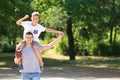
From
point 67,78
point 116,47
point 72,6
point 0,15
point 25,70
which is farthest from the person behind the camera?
point 116,47

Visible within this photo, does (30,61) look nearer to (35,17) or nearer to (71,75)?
(35,17)

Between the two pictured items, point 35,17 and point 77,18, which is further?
point 77,18

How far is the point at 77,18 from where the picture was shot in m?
23.2

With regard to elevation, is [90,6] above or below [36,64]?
above

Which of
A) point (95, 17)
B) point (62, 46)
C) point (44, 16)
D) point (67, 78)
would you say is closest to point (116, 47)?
point (62, 46)

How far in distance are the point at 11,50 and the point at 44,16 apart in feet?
53.8

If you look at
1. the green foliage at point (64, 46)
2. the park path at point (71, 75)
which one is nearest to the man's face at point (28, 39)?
the park path at point (71, 75)

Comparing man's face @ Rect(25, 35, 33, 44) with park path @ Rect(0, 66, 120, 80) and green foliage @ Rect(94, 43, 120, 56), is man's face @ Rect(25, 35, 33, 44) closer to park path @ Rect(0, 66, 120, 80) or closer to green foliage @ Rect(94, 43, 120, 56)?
park path @ Rect(0, 66, 120, 80)

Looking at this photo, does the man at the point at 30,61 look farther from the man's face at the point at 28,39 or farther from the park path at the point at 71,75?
the park path at the point at 71,75

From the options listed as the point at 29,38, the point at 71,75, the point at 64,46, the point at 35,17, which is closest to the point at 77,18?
the point at 71,75

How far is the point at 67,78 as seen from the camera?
17.0m

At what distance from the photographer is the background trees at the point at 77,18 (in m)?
22.2

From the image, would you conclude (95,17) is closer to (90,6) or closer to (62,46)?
(90,6)

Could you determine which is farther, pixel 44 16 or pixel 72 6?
pixel 44 16
